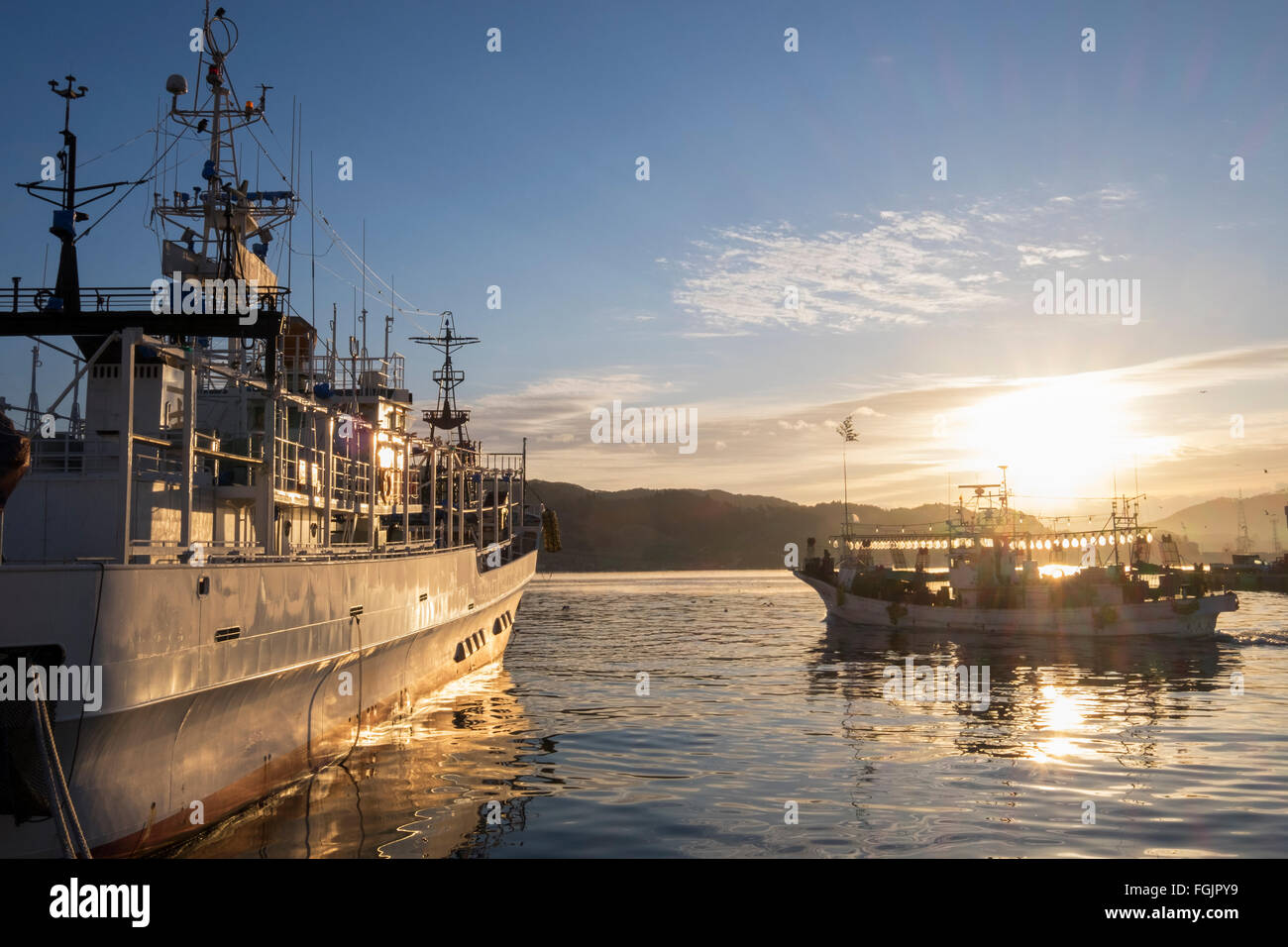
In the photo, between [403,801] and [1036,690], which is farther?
[1036,690]

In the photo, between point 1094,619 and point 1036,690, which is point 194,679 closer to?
point 1036,690

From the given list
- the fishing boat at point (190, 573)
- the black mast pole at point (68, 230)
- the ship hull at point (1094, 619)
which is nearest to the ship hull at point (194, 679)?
the fishing boat at point (190, 573)

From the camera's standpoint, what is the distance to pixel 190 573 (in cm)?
1277

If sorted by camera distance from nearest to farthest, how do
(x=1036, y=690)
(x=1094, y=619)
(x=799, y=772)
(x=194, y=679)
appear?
(x=194, y=679), (x=799, y=772), (x=1036, y=690), (x=1094, y=619)

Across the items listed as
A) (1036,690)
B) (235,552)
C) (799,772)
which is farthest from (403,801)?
(1036,690)

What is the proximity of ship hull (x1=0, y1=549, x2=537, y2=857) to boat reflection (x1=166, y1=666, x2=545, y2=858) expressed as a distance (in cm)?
51

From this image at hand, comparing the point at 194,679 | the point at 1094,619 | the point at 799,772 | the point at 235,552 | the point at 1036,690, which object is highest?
the point at 235,552

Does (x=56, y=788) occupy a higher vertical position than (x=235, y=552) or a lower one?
lower

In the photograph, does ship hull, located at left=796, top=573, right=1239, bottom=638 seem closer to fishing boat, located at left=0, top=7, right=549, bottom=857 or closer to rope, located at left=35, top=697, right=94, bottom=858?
fishing boat, located at left=0, top=7, right=549, bottom=857

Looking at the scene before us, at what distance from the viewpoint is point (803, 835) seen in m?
13.3

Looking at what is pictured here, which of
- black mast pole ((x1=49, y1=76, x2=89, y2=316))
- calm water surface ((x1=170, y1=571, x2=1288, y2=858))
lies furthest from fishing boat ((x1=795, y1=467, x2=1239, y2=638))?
black mast pole ((x1=49, y1=76, x2=89, y2=316))

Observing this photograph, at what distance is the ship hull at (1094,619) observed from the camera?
51344 mm

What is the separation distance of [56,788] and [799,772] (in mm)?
12404
